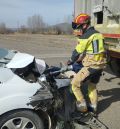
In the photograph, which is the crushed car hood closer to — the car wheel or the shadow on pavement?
the car wheel

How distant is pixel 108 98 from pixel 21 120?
10.3ft

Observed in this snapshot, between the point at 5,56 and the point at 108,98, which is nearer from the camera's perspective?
the point at 5,56

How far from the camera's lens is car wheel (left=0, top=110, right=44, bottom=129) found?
4867 millimetres

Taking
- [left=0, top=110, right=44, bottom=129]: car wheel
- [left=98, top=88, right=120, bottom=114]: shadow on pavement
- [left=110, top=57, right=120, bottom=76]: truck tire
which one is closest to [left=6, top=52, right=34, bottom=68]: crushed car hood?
[left=0, top=110, right=44, bottom=129]: car wheel

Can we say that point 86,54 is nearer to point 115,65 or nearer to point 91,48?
point 91,48

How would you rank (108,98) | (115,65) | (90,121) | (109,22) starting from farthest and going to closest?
(115,65) → (109,22) → (108,98) → (90,121)

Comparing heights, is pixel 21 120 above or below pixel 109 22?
below

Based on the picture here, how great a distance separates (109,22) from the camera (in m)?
8.66

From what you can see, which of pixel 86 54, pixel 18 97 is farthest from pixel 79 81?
pixel 18 97

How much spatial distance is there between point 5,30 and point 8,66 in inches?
2059

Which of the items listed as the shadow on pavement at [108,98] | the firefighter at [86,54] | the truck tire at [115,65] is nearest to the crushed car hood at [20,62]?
the firefighter at [86,54]

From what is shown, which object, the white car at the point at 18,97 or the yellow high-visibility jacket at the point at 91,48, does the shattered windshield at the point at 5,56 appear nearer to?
the white car at the point at 18,97

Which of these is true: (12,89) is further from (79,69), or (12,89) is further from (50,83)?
(79,69)

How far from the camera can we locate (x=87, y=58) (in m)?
6.09
